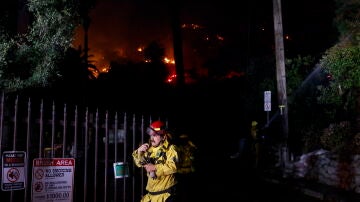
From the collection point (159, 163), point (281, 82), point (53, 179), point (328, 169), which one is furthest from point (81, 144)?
point (281, 82)

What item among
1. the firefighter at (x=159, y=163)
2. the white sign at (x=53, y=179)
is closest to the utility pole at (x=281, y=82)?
the firefighter at (x=159, y=163)

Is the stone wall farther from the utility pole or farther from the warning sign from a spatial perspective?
the warning sign

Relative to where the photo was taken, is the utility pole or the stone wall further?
the utility pole

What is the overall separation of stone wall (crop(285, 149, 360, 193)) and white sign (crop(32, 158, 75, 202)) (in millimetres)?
9109

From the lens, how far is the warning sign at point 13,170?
6.35 meters

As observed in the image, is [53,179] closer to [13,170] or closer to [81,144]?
[13,170]

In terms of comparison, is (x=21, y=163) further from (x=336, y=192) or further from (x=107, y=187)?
(x=336, y=192)

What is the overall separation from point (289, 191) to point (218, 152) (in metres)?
12.7

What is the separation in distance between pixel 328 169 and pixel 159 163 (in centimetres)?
945

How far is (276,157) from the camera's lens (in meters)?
20.3

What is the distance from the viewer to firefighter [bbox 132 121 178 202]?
6664 mm

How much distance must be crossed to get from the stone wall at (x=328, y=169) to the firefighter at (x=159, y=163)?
27.3ft

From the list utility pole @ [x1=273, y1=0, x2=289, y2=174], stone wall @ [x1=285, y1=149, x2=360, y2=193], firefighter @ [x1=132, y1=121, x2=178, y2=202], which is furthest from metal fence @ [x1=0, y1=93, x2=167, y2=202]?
utility pole @ [x1=273, y1=0, x2=289, y2=174]

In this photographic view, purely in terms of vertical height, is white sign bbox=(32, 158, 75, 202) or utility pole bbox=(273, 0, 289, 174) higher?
utility pole bbox=(273, 0, 289, 174)
